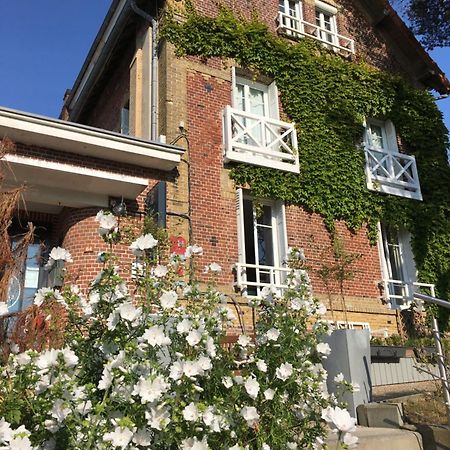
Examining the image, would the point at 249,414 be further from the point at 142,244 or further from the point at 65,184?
the point at 65,184

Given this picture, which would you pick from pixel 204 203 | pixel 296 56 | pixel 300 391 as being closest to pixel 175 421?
pixel 300 391

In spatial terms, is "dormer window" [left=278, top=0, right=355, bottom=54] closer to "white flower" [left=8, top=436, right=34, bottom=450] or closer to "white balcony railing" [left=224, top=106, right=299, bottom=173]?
"white balcony railing" [left=224, top=106, right=299, bottom=173]

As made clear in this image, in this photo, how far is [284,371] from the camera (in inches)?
109

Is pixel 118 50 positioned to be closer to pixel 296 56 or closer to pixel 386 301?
pixel 296 56

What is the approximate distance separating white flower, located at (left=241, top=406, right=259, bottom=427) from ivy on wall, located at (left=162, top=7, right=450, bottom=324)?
749cm

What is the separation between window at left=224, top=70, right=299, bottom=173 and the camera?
998 cm

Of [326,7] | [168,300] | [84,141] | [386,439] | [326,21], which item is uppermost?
[326,7]

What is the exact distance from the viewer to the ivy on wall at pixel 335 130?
10484 mm

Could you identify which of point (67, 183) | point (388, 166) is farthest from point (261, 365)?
point (388, 166)

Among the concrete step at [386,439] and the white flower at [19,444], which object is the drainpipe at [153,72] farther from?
the white flower at [19,444]

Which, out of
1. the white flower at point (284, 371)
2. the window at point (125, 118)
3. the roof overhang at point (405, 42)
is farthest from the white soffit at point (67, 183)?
the roof overhang at point (405, 42)

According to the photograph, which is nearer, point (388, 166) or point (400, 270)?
point (400, 270)

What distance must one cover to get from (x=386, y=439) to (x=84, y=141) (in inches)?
225

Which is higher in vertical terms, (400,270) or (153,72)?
(153,72)
